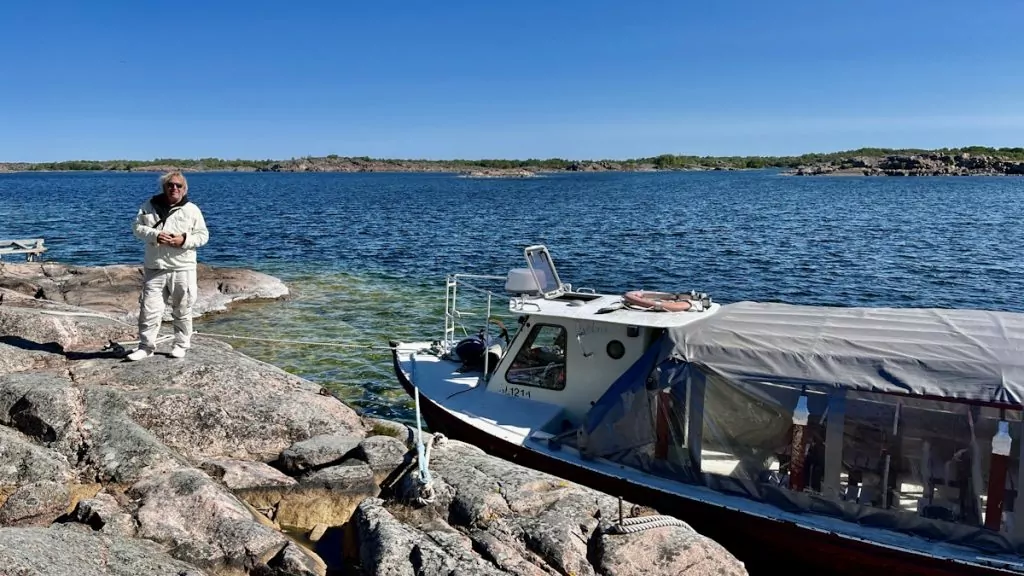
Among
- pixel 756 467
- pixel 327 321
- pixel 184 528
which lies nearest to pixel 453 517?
pixel 184 528

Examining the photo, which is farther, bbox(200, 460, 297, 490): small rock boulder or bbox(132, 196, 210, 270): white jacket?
bbox(132, 196, 210, 270): white jacket

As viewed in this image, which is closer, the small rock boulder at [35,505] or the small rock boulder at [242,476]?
the small rock boulder at [35,505]

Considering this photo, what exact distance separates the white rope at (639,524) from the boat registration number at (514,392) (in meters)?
4.40

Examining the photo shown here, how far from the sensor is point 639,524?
24.5ft

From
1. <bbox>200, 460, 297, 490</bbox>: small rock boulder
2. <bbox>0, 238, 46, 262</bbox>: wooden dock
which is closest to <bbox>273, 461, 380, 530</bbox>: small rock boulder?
<bbox>200, 460, 297, 490</bbox>: small rock boulder

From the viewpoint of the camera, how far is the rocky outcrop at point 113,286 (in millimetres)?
22281

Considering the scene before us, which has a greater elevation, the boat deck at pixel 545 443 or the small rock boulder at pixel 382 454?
the small rock boulder at pixel 382 454

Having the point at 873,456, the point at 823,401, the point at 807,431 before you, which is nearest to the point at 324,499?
the point at 807,431

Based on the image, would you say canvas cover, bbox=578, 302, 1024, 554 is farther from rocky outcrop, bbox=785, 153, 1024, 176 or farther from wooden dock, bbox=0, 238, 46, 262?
rocky outcrop, bbox=785, 153, 1024, 176

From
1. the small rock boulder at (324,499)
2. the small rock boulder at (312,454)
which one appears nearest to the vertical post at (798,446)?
the small rock boulder at (324,499)

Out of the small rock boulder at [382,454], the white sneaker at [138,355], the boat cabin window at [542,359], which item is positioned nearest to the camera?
the small rock boulder at [382,454]

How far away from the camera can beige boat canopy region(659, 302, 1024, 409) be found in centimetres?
788

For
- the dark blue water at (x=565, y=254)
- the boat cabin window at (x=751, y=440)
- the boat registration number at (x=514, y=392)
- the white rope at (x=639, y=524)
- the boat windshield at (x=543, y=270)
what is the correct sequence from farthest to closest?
the dark blue water at (x=565, y=254), the boat windshield at (x=543, y=270), the boat registration number at (x=514, y=392), the boat cabin window at (x=751, y=440), the white rope at (x=639, y=524)

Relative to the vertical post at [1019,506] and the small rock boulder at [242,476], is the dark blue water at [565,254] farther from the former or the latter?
the vertical post at [1019,506]
